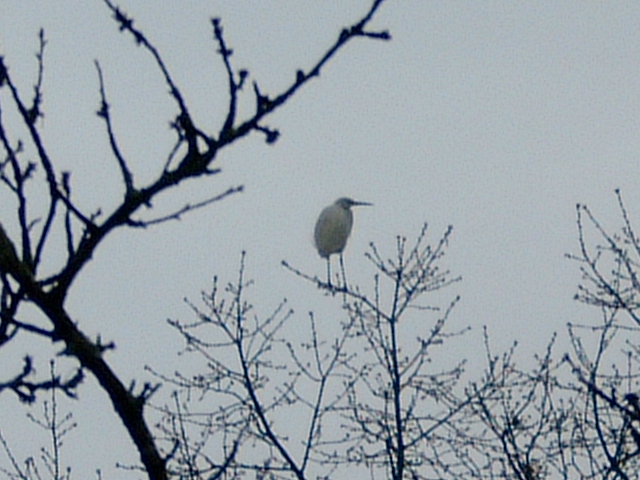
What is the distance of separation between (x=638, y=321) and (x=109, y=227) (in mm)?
6579

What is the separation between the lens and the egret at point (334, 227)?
18.6m

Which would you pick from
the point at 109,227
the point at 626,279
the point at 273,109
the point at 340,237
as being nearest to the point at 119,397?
the point at 109,227

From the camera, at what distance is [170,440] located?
9.74 meters

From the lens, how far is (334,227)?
19.3 meters

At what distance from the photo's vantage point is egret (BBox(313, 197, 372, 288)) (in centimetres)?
1859

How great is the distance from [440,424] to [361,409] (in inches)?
24.9

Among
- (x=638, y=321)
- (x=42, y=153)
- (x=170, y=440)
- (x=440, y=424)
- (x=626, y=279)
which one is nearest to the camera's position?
(x=42, y=153)

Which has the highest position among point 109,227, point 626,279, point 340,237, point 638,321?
point 340,237

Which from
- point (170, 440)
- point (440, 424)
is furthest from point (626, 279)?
point (170, 440)

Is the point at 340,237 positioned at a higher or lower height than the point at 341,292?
higher

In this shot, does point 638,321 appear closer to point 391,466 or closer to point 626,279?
point 626,279

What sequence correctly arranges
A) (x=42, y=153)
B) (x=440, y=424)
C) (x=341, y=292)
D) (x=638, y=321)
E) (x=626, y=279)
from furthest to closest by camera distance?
1. (x=341, y=292)
2. (x=440, y=424)
3. (x=626, y=279)
4. (x=638, y=321)
5. (x=42, y=153)

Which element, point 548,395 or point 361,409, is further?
point 361,409

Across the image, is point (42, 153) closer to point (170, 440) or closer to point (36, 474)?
point (170, 440)
